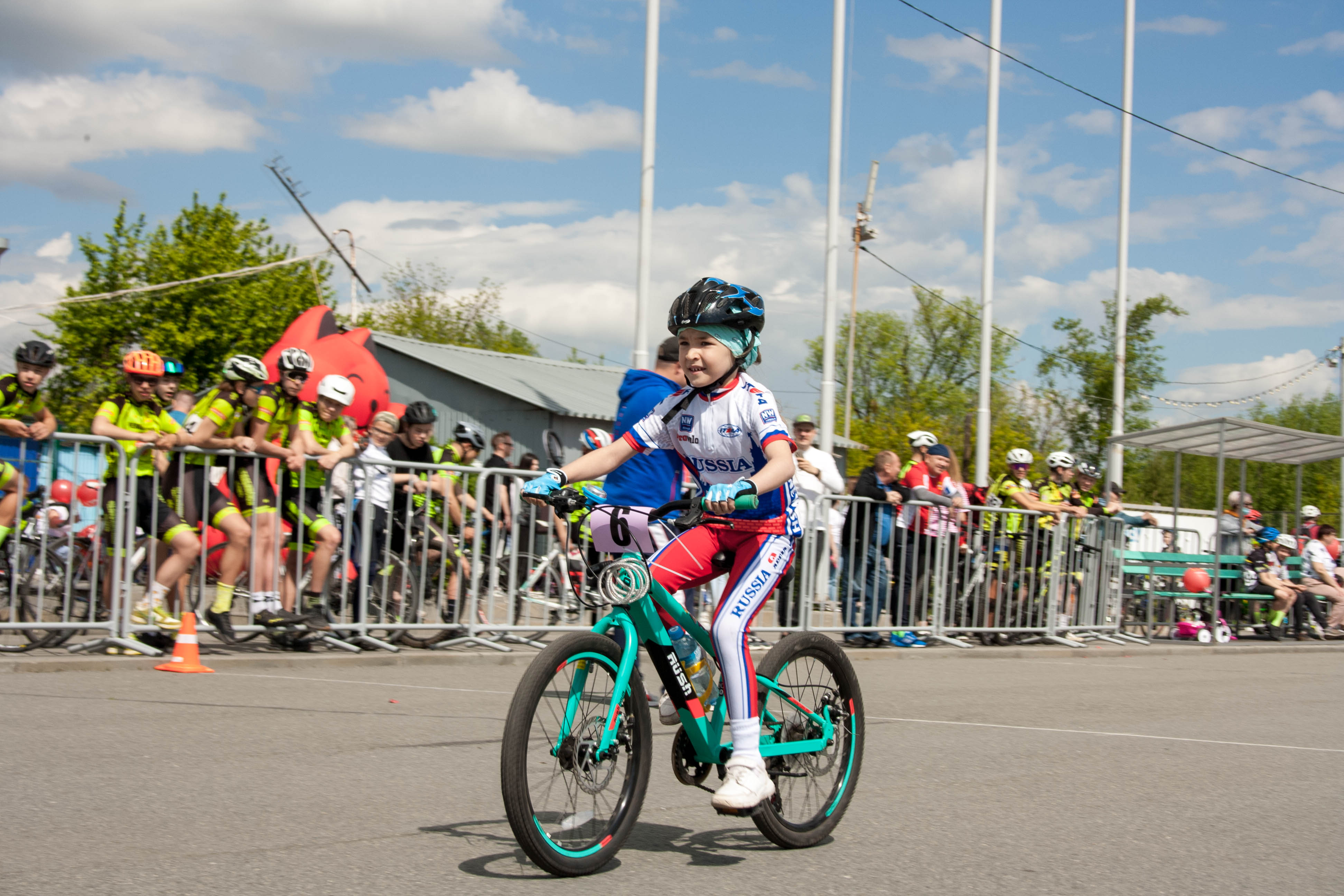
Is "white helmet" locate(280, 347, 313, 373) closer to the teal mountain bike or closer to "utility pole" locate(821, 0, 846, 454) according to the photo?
the teal mountain bike

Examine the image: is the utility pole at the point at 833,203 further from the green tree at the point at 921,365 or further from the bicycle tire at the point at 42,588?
the green tree at the point at 921,365

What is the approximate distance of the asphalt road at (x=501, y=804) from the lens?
3916 mm

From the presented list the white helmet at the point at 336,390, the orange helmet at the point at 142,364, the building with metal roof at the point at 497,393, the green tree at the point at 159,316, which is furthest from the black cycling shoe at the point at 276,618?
the green tree at the point at 159,316

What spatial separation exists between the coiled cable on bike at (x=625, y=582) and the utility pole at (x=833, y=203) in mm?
17417

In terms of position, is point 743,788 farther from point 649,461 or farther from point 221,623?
point 221,623

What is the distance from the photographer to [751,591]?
4.29 metres

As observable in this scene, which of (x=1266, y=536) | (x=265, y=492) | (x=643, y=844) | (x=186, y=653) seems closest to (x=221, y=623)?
(x=186, y=653)

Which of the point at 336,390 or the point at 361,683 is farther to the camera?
the point at 336,390

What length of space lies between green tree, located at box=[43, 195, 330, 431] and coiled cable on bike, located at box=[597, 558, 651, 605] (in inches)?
1639

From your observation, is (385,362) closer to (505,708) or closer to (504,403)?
(504,403)

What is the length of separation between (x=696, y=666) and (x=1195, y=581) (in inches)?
555

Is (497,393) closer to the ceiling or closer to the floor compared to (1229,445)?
closer to the ceiling

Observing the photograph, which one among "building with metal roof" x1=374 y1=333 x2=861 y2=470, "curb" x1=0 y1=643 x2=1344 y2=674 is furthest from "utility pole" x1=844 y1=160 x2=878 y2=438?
"curb" x1=0 y1=643 x2=1344 y2=674

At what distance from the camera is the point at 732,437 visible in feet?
14.2
